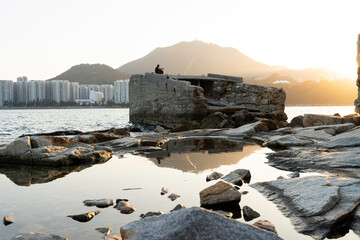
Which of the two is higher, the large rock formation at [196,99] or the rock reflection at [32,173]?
the large rock formation at [196,99]

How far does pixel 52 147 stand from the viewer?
772 cm

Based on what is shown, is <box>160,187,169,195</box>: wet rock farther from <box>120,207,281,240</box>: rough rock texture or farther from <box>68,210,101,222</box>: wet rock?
<box>120,207,281,240</box>: rough rock texture

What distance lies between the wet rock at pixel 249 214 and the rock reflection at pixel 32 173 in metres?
3.86

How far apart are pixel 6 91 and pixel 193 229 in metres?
113

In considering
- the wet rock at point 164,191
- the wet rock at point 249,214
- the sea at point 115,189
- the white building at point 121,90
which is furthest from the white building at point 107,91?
the wet rock at point 249,214

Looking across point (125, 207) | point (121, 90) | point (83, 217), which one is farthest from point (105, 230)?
point (121, 90)

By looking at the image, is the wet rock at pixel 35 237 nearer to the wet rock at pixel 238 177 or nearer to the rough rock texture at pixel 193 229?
the rough rock texture at pixel 193 229

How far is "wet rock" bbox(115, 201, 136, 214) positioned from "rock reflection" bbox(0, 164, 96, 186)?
2363 mm

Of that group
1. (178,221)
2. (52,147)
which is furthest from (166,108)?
(178,221)

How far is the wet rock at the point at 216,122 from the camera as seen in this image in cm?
1700

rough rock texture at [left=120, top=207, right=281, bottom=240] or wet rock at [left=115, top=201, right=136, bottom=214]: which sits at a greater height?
rough rock texture at [left=120, top=207, right=281, bottom=240]

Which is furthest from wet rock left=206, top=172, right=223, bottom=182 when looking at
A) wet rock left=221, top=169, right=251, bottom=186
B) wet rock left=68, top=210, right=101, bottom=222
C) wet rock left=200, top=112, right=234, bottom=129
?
wet rock left=200, top=112, right=234, bottom=129

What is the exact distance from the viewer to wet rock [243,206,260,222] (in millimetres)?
3634

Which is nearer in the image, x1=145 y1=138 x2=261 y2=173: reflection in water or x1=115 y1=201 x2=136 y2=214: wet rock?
x1=115 y1=201 x2=136 y2=214: wet rock
